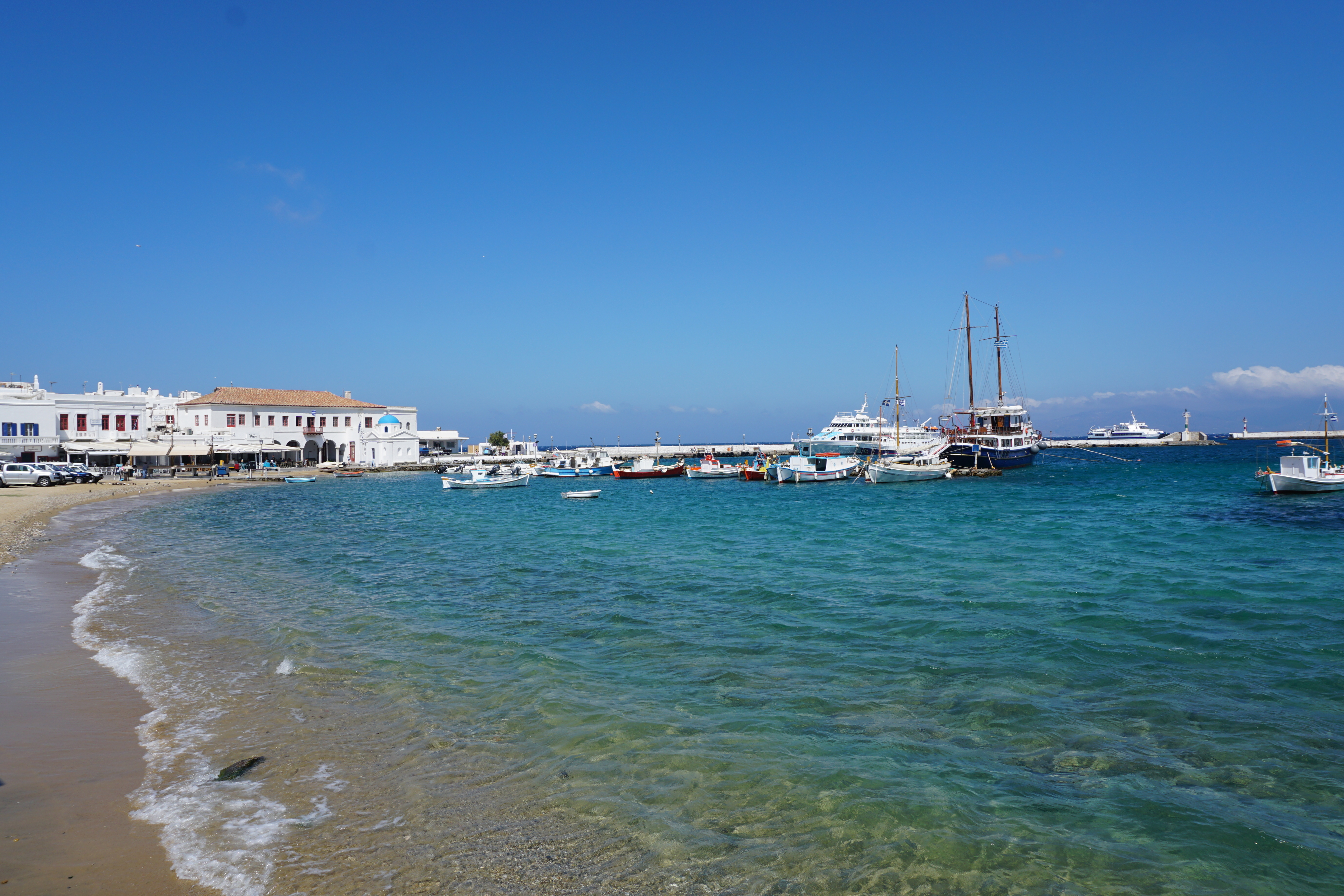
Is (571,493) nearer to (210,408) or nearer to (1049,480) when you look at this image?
(1049,480)

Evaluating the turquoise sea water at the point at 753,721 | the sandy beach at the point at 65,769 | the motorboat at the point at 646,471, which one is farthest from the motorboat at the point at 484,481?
the sandy beach at the point at 65,769

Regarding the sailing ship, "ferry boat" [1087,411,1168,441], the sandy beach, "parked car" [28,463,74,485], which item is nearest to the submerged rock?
the sandy beach

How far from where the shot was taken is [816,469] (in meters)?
53.6

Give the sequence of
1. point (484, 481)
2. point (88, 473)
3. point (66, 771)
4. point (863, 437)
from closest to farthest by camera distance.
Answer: point (66, 771) → point (88, 473) → point (484, 481) → point (863, 437)

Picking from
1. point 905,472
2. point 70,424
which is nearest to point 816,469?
point 905,472

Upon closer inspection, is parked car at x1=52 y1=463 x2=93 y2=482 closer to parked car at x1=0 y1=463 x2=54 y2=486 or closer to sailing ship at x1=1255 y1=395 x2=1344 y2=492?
parked car at x1=0 y1=463 x2=54 y2=486

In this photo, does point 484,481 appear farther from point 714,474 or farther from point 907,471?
point 907,471

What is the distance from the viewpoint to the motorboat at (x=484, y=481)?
53.7m

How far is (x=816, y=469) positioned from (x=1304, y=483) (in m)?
27.0

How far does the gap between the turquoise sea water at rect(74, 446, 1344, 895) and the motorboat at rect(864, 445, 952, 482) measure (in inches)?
1207

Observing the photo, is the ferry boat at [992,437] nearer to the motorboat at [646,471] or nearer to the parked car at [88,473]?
the motorboat at [646,471]

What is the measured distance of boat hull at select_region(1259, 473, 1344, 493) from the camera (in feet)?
106

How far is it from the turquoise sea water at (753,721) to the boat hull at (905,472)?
30630 mm

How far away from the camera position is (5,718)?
7668 mm
